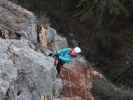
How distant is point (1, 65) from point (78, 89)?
4020 millimetres

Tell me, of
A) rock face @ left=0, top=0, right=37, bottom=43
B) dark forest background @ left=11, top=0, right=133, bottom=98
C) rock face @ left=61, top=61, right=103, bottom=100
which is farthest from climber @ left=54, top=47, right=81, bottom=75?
dark forest background @ left=11, top=0, right=133, bottom=98

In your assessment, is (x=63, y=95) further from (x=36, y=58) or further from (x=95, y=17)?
(x=95, y=17)

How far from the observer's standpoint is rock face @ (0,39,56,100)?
812 centimetres

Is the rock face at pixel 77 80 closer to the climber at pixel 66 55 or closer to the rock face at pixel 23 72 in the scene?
the climber at pixel 66 55

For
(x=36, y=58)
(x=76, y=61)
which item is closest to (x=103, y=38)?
(x=76, y=61)

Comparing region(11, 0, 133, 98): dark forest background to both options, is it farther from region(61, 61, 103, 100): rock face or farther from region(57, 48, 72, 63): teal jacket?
region(57, 48, 72, 63): teal jacket

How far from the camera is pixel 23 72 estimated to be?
28.2 feet

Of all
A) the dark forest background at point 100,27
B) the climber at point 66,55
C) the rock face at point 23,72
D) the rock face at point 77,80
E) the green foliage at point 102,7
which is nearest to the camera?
the rock face at point 23,72

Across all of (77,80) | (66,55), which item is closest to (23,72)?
(66,55)

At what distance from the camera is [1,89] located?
7742 mm

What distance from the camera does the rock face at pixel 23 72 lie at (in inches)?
320

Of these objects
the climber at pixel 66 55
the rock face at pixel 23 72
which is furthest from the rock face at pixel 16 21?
the rock face at pixel 23 72

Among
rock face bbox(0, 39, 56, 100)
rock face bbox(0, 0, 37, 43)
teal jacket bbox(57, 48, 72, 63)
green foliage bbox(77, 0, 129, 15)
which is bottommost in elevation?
rock face bbox(0, 39, 56, 100)

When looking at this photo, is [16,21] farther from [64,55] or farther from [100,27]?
[100,27]
